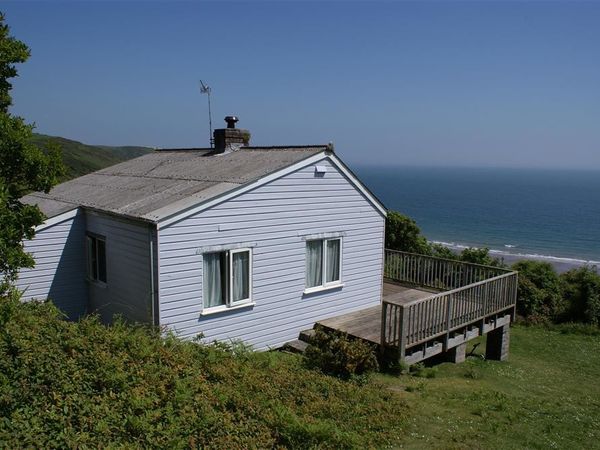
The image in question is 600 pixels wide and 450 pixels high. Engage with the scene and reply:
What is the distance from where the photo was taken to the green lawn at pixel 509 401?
28.2 ft

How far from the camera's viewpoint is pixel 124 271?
39.2 ft

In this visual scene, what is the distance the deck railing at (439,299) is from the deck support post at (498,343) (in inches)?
30.3

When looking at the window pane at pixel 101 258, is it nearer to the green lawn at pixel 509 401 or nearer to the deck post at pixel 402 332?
the green lawn at pixel 509 401

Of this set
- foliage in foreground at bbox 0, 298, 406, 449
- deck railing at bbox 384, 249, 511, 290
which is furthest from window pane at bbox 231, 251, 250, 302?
deck railing at bbox 384, 249, 511, 290

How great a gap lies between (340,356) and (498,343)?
6942 millimetres

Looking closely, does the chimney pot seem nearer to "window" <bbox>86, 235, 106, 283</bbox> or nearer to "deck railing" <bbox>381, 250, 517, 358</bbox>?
"window" <bbox>86, 235, 106, 283</bbox>

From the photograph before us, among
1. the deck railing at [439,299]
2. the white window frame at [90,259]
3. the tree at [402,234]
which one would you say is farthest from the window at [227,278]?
the tree at [402,234]

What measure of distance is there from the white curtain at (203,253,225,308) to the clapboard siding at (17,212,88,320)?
13.3 ft

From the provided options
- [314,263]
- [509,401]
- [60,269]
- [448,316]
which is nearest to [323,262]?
[314,263]

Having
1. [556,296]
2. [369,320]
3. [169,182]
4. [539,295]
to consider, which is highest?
[169,182]

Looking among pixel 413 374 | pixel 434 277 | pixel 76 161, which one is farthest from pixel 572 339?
pixel 76 161

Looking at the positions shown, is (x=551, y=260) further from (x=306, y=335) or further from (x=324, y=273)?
(x=306, y=335)

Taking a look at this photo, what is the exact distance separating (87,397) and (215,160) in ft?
31.7

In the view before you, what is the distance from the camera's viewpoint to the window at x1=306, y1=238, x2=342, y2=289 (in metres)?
13.9
